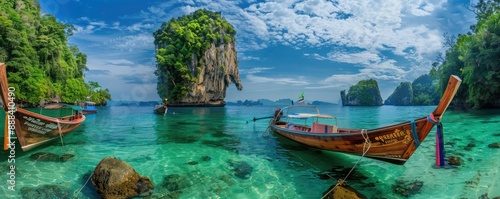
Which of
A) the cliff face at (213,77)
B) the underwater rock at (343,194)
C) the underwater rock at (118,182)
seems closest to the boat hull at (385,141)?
the underwater rock at (343,194)

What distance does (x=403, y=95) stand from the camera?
509 ft

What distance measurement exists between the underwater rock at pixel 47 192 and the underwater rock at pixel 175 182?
101 inches

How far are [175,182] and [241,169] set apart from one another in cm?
252

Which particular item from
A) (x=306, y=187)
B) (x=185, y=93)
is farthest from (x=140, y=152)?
(x=185, y=93)

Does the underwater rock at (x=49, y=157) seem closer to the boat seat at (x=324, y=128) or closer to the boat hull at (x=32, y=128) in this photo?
the boat hull at (x=32, y=128)

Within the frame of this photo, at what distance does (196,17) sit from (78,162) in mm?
77582

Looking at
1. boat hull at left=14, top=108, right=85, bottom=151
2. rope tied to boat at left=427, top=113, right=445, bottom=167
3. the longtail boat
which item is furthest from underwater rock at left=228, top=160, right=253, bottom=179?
boat hull at left=14, top=108, right=85, bottom=151

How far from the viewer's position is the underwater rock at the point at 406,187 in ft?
24.3

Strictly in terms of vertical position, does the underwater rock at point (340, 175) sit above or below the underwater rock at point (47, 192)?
above

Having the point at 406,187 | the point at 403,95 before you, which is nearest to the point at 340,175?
the point at 406,187

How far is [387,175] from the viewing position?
896 centimetres

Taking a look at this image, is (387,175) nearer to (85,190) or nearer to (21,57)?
(85,190)

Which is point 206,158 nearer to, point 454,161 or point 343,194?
point 343,194

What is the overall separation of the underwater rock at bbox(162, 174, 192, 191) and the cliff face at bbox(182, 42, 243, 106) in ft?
207
